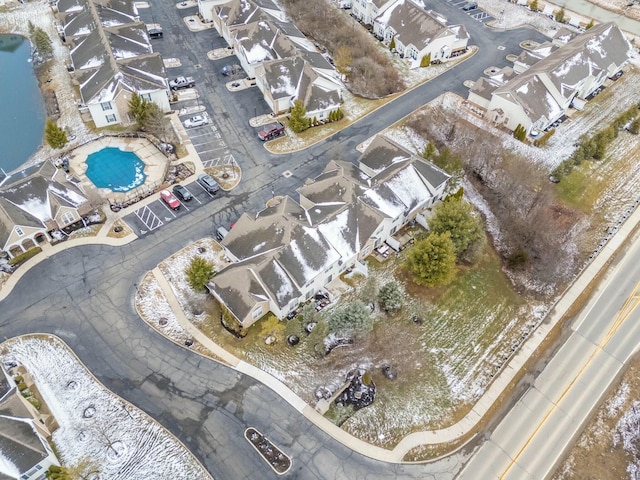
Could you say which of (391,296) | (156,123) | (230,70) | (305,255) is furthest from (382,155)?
(230,70)

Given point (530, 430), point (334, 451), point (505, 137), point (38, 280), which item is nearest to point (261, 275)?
point (334, 451)

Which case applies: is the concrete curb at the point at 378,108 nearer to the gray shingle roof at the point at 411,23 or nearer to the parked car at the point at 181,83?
the gray shingle roof at the point at 411,23

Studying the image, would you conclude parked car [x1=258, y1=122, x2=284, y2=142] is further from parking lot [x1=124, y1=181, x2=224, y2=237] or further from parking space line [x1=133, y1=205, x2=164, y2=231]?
parking space line [x1=133, y1=205, x2=164, y2=231]

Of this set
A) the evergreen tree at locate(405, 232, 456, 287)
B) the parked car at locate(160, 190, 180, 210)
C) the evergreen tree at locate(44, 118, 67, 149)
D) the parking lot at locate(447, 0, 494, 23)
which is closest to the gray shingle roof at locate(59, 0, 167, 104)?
the evergreen tree at locate(44, 118, 67, 149)

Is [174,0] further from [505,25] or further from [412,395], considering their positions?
[412,395]

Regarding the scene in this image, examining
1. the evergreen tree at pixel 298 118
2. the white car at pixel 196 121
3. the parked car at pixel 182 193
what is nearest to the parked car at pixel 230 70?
the white car at pixel 196 121

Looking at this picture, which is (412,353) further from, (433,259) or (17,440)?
(17,440)
